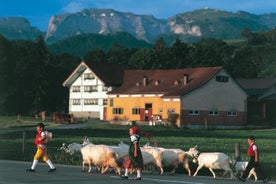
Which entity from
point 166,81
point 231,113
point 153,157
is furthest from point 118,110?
point 153,157

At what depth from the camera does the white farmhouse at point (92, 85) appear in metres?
96.0

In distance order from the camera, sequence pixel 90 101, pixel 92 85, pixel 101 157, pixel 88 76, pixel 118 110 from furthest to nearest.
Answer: pixel 90 101 < pixel 88 76 < pixel 92 85 < pixel 118 110 < pixel 101 157

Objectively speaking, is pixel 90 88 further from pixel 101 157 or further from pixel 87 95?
pixel 101 157

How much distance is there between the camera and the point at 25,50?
363 feet

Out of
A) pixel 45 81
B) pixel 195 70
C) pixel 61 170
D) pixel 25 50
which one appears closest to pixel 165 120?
pixel 195 70

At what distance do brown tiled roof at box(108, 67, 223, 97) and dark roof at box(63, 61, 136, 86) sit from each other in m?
2.59

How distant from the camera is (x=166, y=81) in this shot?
85.5m

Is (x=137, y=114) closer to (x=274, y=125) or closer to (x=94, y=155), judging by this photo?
(x=274, y=125)

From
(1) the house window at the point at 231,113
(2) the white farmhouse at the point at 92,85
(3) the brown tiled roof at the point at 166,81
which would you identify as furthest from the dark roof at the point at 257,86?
(2) the white farmhouse at the point at 92,85

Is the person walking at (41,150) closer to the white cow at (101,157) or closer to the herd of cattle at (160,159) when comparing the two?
the white cow at (101,157)

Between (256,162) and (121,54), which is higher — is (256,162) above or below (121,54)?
below

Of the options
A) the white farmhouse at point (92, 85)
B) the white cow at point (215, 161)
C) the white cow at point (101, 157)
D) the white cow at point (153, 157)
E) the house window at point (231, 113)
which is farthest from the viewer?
the white farmhouse at point (92, 85)

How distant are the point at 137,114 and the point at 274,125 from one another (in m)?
19.2

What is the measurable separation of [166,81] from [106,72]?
591 inches
